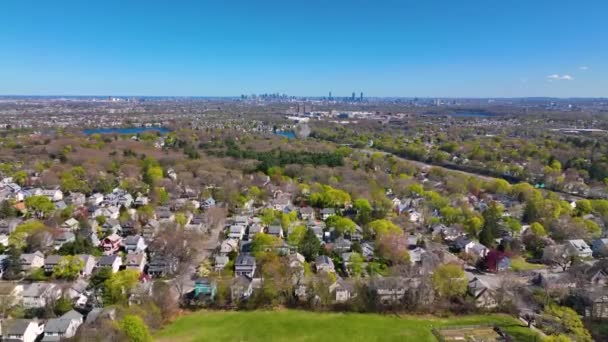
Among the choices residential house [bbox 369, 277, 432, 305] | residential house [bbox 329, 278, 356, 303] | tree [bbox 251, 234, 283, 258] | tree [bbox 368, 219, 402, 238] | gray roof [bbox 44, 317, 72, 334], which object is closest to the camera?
gray roof [bbox 44, 317, 72, 334]

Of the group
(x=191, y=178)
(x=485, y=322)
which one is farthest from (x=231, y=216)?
(x=485, y=322)

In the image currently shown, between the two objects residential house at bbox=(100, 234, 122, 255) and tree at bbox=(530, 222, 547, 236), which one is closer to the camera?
residential house at bbox=(100, 234, 122, 255)

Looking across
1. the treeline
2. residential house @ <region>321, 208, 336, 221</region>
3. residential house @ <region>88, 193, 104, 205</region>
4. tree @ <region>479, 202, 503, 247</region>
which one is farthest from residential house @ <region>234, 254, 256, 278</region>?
the treeline

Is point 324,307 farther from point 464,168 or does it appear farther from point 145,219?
point 464,168

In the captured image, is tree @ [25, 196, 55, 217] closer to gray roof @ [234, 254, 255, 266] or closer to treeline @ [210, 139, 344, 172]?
gray roof @ [234, 254, 255, 266]

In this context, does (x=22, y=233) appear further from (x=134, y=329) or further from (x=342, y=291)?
(x=342, y=291)

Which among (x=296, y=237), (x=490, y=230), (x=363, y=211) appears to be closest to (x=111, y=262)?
(x=296, y=237)

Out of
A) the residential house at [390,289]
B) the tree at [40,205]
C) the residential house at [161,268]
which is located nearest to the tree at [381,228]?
the residential house at [390,289]
